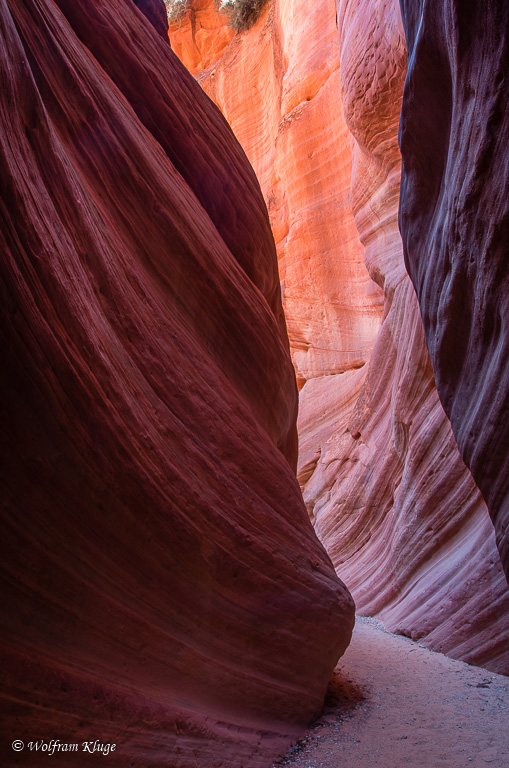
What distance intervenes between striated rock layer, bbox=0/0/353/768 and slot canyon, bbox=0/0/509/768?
1 cm

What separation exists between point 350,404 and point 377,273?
11.6 ft

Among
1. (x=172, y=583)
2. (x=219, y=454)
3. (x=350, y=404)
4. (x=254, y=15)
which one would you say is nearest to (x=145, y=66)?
(x=219, y=454)

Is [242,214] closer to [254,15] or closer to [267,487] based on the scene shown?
[267,487]

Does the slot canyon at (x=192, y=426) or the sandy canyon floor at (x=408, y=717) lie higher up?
the slot canyon at (x=192, y=426)

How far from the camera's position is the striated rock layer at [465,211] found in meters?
2.54

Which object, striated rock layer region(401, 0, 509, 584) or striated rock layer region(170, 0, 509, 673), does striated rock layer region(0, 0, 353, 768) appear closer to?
striated rock layer region(401, 0, 509, 584)

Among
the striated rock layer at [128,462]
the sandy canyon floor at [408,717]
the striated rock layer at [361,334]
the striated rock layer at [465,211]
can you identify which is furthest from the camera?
the striated rock layer at [361,334]

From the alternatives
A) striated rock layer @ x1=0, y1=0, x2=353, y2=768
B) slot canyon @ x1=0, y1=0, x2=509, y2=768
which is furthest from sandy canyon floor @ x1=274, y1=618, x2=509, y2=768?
striated rock layer @ x1=0, y1=0, x2=353, y2=768

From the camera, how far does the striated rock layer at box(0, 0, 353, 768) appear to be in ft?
7.18

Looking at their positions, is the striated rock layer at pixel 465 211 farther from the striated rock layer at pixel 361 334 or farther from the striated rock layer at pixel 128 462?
the striated rock layer at pixel 361 334

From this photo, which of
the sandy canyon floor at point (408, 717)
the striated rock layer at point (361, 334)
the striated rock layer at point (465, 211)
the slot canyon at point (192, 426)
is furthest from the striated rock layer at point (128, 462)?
the striated rock layer at point (361, 334)

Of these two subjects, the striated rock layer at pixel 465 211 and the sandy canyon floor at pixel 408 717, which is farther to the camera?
the sandy canyon floor at pixel 408 717

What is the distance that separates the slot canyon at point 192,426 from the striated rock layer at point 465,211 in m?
0.02

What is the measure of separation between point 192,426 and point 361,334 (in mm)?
9800
